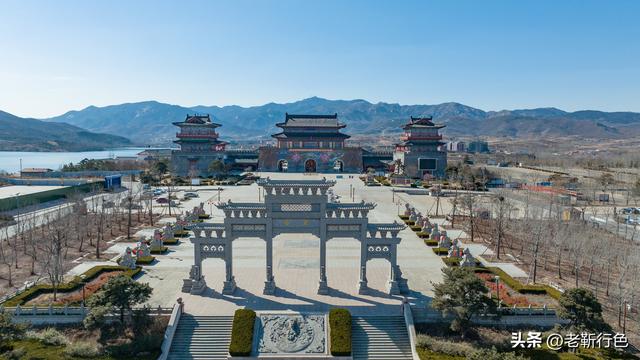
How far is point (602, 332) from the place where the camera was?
738 inches

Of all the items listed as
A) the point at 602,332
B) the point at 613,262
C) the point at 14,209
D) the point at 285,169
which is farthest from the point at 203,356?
the point at 285,169

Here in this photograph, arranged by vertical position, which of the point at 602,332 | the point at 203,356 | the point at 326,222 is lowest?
the point at 203,356

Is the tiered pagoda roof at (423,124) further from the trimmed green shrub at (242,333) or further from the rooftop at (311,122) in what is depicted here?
the trimmed green shrub at (242,333)

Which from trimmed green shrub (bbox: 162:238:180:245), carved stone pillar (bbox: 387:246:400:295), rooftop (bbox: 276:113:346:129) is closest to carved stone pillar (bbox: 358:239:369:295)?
carved stone pillar (bbox: 387:246:400:295)

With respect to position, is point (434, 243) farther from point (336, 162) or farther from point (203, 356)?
point (336, 162)

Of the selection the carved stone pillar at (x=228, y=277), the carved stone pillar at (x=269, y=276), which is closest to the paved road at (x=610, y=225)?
the carved stone pillar at (x=269, y=276)

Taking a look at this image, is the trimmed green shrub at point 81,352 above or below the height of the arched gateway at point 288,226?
below

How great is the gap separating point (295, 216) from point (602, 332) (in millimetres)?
16015

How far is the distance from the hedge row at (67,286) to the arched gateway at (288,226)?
23.6 ft

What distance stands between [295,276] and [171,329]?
30.0ft

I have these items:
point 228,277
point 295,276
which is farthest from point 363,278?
point 228,277

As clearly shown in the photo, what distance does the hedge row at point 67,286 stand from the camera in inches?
906

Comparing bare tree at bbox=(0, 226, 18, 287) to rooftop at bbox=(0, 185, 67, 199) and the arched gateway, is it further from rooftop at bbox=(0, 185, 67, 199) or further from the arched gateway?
rooftop at bbox=(0, 185, 67, 199)

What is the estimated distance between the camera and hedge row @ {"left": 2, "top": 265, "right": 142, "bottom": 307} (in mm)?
23000
